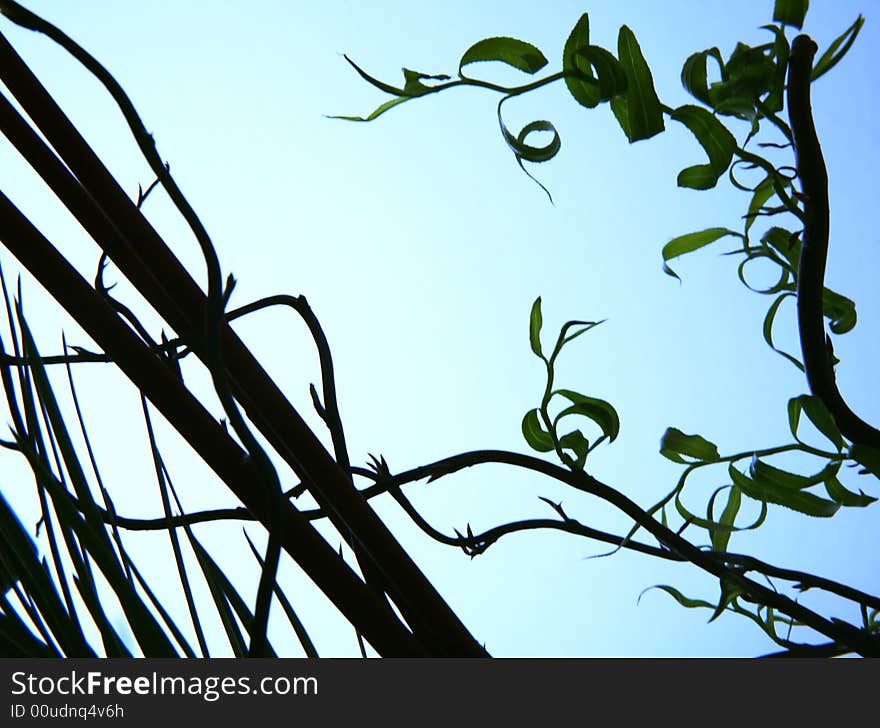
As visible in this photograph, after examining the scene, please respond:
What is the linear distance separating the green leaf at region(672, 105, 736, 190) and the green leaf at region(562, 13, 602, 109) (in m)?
0.01

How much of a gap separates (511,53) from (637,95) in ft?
0.07

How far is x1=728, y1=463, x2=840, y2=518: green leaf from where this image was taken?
118 millimetres

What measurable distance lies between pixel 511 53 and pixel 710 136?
31 millimetres

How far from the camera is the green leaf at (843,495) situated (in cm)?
12

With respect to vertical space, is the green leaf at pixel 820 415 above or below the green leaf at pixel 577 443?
below

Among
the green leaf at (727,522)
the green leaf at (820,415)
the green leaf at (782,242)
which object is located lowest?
the green leaf at (727,522)

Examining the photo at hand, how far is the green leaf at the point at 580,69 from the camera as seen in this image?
10cm

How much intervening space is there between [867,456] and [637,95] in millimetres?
63

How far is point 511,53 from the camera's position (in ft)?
0.35

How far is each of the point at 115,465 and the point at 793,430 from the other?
0.44 m

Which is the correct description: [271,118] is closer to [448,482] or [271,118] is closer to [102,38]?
[102,38]

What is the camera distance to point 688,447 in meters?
0.12

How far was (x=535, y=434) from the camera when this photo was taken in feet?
0.41

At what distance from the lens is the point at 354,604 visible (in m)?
0.07
